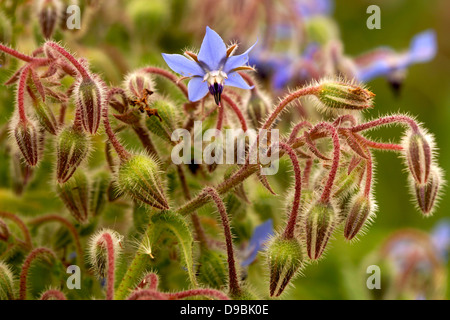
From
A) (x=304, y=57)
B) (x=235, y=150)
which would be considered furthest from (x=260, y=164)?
(x=304, y=57)

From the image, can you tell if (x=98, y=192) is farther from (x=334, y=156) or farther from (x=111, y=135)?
(x=334, y=156)

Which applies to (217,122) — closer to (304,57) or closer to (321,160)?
(321,160)

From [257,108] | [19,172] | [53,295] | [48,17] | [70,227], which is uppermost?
[48,17]

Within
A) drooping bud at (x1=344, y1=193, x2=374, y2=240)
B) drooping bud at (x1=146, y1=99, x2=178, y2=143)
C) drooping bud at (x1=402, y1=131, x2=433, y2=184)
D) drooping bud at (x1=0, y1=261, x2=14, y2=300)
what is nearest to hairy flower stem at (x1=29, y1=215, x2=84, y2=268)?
drooping bud at (x1=0, y1=261, x2=14, y2=300)

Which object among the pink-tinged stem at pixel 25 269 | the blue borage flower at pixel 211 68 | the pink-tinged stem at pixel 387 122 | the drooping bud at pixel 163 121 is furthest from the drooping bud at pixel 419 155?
the pink-tinged stem at pixel 25 269

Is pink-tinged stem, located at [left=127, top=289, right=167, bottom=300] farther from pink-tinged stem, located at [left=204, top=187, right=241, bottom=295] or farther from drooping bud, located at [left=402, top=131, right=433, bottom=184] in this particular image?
drooping bud, located at [left=402, top=131, right=433, bottom=184]

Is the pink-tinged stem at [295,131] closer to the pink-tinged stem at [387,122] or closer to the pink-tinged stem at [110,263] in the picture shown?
the pink-tinged stem at [387,122]

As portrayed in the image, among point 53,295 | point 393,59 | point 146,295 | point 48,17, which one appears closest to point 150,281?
point 146,295
